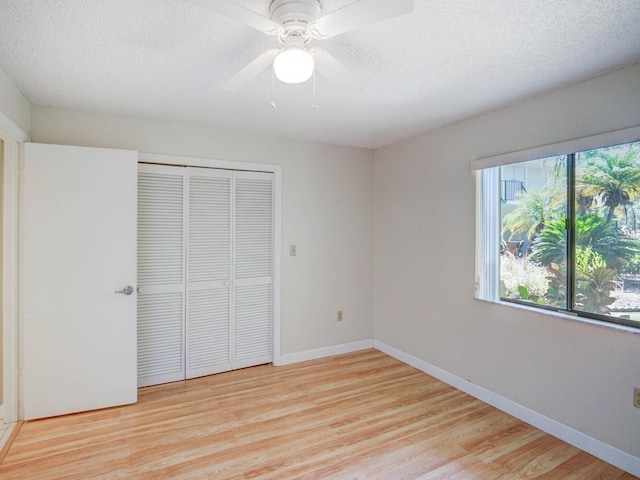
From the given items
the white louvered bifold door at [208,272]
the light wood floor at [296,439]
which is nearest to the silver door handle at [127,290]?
the white louvered bifold door at [208,272]

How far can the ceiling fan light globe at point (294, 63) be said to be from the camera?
1353 millimetres

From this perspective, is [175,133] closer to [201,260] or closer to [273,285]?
[201,260]

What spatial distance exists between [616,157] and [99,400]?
4003 millimetres

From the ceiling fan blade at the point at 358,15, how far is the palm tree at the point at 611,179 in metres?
1.80

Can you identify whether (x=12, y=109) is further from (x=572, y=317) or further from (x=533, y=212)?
(x=572, y=317)

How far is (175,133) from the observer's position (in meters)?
3.08

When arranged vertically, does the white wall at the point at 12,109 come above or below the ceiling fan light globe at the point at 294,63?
above

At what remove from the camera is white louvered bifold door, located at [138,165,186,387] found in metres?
3.02

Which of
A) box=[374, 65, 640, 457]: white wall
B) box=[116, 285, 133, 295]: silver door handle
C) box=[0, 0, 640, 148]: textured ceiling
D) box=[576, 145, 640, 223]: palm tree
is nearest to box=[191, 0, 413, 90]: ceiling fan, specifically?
box=[0, 0, 640, 148]: textured ceiling

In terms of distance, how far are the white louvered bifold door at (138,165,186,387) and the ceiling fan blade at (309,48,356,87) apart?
2.01 m

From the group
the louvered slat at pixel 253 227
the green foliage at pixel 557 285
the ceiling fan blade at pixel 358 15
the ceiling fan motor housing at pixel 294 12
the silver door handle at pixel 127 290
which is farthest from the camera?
the louvered slat at pixel 253 227

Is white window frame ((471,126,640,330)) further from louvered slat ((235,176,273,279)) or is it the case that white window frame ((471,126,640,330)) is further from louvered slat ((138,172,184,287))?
louvered slat ((138,172,184,287))

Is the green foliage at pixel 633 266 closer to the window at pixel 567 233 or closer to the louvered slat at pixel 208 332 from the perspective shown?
the window at pixel 567 233

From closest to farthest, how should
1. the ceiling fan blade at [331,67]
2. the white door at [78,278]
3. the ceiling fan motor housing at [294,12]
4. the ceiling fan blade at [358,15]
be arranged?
the ceiling fan blade at [358,15]
the ceiling fan motor housing at [294,12]
the ceiling fan blade at [331,67]
the white door at [78,278]
